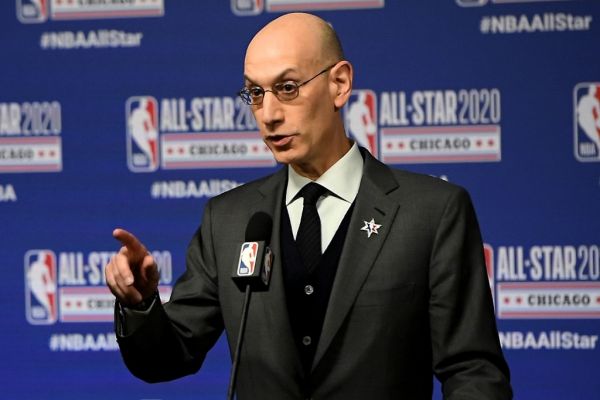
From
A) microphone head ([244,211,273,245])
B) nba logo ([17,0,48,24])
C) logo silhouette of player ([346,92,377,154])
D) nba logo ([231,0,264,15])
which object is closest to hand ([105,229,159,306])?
microphone head ([244,211,273,245])

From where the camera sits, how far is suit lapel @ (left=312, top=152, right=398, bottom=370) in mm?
1817

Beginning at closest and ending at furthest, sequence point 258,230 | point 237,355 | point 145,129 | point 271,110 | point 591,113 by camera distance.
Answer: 1. point 237,355
2. point 258,230
3. point 271,110
4. point 591,113
5. point 145,129

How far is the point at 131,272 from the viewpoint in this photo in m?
1.72

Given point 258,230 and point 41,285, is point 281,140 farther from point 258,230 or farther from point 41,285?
point 41,285

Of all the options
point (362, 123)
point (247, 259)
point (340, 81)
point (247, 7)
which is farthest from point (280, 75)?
point (247, 7)

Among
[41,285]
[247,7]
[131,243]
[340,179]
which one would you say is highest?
[247,7]

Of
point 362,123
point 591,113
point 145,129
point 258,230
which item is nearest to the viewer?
point 258,230

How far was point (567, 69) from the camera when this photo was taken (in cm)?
334

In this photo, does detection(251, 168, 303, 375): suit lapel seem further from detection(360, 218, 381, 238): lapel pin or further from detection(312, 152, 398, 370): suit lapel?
detection(360, 218, 381, 238): lapel pin

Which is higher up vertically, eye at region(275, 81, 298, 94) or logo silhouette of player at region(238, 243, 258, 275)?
eye at region(275, 81, 298, 94)

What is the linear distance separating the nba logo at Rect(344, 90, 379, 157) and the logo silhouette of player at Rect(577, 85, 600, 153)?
0.68m

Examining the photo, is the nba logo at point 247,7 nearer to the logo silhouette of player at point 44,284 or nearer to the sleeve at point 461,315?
the logo silhouette of player at point 44,284

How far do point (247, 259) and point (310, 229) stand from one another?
0.35 m

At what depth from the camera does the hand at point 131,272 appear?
66.9 inches
